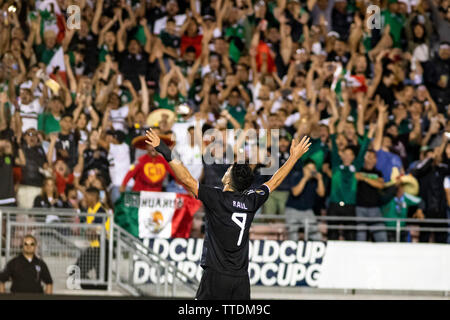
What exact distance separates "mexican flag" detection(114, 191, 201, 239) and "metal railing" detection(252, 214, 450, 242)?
3.80ft

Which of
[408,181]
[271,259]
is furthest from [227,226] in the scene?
[408,181]

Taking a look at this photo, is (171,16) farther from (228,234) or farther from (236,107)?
(228,234)

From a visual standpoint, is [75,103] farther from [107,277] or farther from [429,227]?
[429,227]

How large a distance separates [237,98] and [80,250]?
4.87m

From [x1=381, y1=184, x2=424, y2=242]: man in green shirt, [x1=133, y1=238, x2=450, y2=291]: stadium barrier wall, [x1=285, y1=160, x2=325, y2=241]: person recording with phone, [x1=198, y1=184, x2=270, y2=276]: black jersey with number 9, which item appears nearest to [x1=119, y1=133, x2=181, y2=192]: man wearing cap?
[x1=133, y1=238, x2=450, y2=291]: stadium barrier wall

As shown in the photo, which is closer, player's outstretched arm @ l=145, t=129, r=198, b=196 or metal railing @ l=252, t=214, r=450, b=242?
player's outstretched arm @ l=145, t=129, r=198, b=196

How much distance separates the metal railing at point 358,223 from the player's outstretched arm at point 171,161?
7076 mm

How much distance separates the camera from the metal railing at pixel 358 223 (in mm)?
16203

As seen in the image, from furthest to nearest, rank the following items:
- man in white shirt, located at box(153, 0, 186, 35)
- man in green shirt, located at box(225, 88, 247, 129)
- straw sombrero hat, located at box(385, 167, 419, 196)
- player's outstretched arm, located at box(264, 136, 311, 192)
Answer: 1. man in white shirt, located at box(153, 0, 186, 35)
2. man in green shirt, located at box(225, 88, 247, 129)
3. straw sombrero hat, located at box(385, 167, 419, 196)
4. player's outstretched arm, located at box(264, 136, 311, 192)

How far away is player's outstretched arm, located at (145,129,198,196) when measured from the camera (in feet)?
27.8

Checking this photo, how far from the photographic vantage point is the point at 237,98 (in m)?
18.2

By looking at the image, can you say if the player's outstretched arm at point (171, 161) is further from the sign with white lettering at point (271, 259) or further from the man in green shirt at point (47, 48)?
the man in green shirt at point (47, 48)

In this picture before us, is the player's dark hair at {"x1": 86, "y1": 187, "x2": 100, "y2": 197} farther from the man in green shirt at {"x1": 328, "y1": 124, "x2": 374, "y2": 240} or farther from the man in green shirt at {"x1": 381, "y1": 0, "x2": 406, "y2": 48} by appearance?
the man in green shirt at {"x1": 381, "y1": 0, "x2": 406, "y2": 48}

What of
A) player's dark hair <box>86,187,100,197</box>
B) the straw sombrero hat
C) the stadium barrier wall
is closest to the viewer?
player's dark hair <box>86,187,100,197</box>
